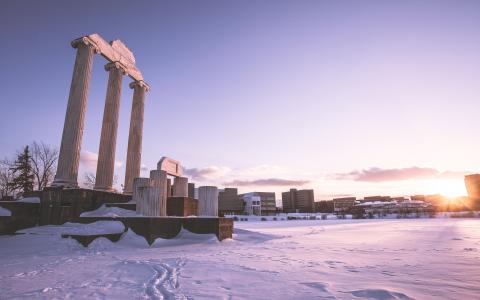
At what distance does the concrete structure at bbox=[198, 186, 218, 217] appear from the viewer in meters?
14.9

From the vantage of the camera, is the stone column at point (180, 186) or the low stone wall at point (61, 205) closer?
the low stone wall at point (61, 205)

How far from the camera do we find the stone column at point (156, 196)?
41.9 ft

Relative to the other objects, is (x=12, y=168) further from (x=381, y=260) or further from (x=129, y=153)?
(x=381, y=260)

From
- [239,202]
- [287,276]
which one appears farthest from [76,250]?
[239,202]

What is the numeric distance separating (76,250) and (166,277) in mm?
5866

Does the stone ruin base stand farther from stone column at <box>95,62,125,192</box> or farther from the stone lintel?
the stone lintel

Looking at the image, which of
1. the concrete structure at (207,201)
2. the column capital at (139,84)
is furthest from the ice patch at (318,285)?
the column capital at (139,84)

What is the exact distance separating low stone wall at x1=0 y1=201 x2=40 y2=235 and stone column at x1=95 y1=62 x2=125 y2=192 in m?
3.59

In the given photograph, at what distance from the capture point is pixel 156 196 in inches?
510

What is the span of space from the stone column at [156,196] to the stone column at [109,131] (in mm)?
5277

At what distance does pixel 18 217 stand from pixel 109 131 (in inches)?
283

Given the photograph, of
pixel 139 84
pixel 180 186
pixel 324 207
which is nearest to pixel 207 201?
pixel 180 186

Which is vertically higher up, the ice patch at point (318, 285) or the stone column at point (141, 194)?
the stone column at point (141, 194)

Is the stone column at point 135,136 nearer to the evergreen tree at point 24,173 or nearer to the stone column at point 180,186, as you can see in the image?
the stone column at point 180,186
